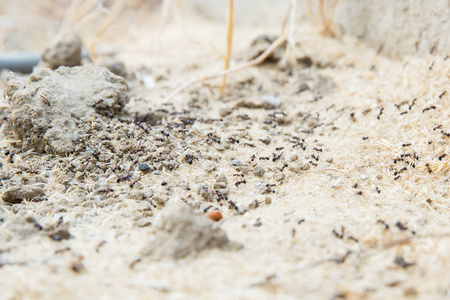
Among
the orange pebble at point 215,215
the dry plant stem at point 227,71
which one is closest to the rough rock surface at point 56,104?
the dry plant stem at point 227,71

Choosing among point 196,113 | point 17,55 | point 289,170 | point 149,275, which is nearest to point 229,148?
point 289,170

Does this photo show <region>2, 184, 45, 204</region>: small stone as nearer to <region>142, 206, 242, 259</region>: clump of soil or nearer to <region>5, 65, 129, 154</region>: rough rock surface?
<region>5, 65, 129, 154</region>: rough rock surface

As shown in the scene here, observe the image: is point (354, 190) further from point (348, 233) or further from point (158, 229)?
point (158, 229)

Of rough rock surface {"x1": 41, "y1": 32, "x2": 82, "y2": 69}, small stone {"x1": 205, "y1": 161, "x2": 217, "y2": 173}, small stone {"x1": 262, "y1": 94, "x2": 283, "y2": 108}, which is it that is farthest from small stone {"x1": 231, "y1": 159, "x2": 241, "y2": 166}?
rough rock surface {"x1": 41, "y1": 32, "x2": 82, "y2": 69}

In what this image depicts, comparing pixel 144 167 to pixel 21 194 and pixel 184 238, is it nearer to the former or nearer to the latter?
pixel 21 194

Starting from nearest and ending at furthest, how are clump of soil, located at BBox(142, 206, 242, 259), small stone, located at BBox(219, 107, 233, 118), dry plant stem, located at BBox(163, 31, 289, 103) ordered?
clump of soil, located at BBox(142, 206, 242, 259) < small stone, located at BBox(219, 107, 233, 118) < dry plant stem, located at BBox(163, 31, 289, 103)

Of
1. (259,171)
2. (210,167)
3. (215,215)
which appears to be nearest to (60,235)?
(215,215)
